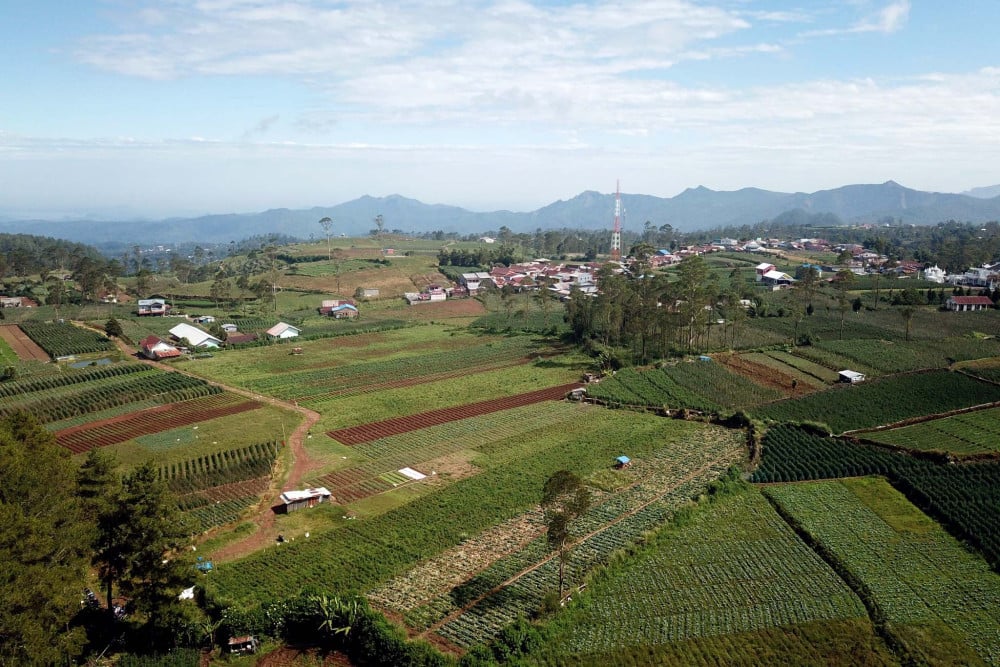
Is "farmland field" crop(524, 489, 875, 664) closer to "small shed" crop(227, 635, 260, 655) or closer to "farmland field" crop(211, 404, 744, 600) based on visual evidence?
"farmland field" crop(211, 404, 744, 600)

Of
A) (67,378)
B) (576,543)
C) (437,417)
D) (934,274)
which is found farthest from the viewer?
(934,274)

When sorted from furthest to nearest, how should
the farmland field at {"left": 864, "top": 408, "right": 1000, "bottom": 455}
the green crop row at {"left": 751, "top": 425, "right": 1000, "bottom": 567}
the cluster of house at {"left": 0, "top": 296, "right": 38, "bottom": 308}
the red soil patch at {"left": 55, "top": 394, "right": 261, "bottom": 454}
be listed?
the cluster of house at {"left": 0, "top": 296, "right": 38, "bottom": 308} < the red soil patch at {"left": 55, "top": 394, "right": 261, "bottom": 454} < the farmland field at {"left": 864, "top": 408, "right": 1000, "bottom": 455} < the green crop row at {"left": 751, "top": 425, "right": 1000, "bottom": 567}

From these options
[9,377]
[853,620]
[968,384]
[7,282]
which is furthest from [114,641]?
[7,282]

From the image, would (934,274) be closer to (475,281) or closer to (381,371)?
(475,281)

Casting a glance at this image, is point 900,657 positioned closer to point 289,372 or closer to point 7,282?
point 289,372

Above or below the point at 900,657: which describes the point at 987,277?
above

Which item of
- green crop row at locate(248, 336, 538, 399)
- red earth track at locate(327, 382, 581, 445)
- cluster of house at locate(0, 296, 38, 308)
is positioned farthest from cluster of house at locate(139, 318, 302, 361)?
cluster of house at locate(0, 296, 38, 308)

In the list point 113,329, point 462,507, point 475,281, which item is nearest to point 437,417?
point 462,507
